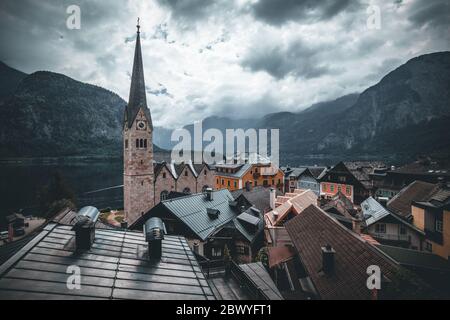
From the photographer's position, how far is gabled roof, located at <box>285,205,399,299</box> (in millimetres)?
9453

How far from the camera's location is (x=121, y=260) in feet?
26.5

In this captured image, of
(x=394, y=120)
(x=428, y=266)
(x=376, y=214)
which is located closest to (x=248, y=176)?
(x=376, y=214)

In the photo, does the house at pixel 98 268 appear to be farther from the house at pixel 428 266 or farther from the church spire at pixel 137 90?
the church spire at pixel 137 90

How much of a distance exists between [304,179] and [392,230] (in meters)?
36.6

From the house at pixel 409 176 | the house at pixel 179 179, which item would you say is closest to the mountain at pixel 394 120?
the house at pixel 409 176

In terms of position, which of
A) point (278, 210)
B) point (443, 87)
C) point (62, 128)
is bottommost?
A: point (278, 210)

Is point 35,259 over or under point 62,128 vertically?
under

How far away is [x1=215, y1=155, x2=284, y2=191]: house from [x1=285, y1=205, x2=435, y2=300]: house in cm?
3581

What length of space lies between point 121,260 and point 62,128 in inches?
8221

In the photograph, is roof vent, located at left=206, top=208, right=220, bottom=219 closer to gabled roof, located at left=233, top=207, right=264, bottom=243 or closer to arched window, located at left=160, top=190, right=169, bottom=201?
gabled roof, located at left=233, top=207, right=264, bottom=243

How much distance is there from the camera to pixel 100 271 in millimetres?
7031

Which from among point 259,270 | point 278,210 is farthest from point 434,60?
point 259,270

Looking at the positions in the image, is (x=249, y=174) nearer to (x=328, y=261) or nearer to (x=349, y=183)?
(x=349, y=183)
